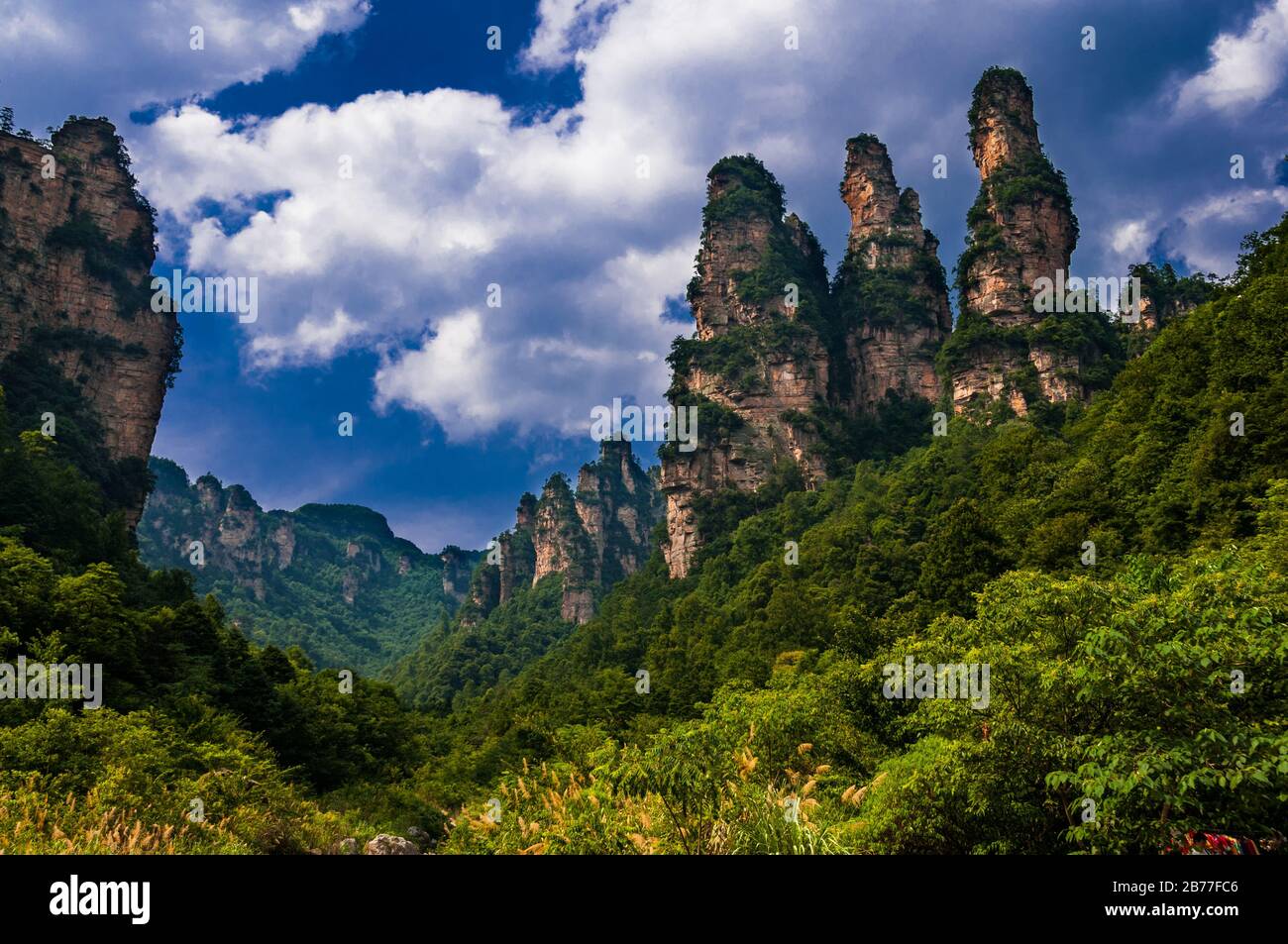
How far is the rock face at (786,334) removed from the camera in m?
94.9

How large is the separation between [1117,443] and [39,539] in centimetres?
5337

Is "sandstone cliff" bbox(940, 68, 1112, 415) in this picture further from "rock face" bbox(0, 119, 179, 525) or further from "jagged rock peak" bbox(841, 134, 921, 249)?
"rock face" bbox(0, 119, 179, 525)

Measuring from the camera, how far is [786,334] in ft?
320

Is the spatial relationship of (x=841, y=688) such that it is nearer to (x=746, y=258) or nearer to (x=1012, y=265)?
(x=1012, y=265)

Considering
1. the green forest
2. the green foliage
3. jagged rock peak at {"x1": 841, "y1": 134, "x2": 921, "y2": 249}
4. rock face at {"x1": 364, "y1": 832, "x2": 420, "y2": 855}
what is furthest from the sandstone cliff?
rock face at {"x1": 364, "y1": 832, "x2": 420, "y2": 855}

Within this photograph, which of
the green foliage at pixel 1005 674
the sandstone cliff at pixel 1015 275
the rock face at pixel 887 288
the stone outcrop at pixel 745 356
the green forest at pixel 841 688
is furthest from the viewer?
the rock face at pixel 887 288

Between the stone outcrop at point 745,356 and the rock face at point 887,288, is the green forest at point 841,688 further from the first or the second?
the rock face at point 887,288

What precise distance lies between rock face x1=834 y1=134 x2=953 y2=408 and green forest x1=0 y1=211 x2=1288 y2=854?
27569 mm

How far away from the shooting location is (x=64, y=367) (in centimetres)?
6316

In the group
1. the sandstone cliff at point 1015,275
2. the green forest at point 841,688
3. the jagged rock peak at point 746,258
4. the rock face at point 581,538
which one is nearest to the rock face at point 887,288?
the jagged rock peak at point 746,258

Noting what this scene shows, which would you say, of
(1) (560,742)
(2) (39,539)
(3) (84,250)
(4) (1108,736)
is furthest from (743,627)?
(3) (84,250)

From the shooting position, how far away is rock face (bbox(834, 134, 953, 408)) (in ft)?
327

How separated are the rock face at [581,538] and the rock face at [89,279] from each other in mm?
76499
